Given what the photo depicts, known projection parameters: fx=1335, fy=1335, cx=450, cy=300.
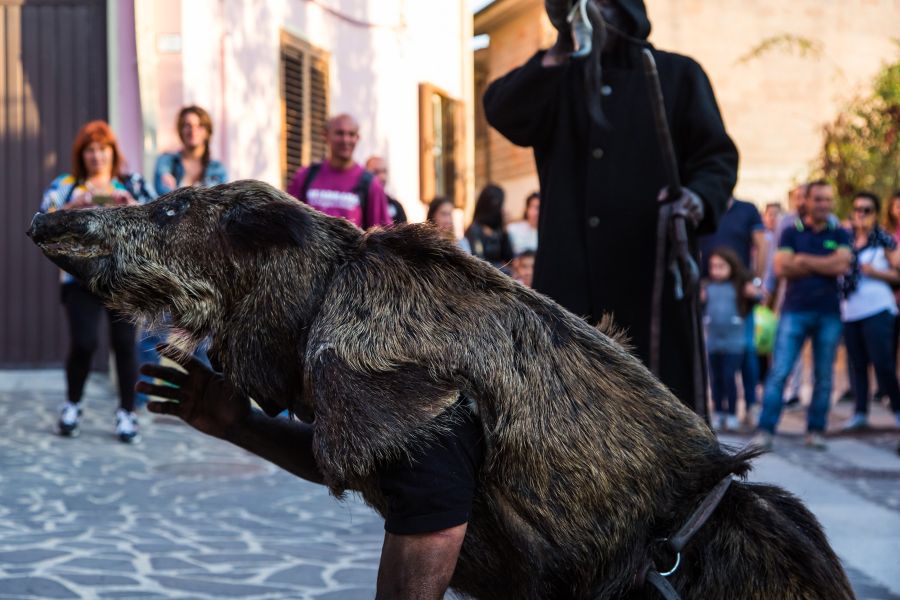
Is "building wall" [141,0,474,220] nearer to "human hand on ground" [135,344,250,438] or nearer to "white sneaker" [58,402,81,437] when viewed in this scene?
"white sneaker" [58,402,81,437]

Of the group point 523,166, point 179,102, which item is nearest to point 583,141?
point 179,102

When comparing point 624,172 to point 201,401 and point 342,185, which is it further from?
point 342,185

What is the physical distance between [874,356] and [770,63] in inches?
706

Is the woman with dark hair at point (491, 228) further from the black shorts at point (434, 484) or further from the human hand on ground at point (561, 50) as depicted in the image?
the black shorts at point (434, 484)

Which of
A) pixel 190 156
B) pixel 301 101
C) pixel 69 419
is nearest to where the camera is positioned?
Result: pixel 69 419

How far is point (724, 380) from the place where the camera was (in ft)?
33.6

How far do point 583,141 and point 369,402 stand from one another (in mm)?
2063

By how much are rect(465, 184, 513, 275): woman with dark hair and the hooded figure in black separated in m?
5.93

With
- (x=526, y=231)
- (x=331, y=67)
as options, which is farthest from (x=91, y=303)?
(x=331, y=67)

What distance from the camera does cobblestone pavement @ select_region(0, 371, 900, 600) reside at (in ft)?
15.2

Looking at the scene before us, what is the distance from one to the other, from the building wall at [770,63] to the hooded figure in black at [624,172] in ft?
75.6

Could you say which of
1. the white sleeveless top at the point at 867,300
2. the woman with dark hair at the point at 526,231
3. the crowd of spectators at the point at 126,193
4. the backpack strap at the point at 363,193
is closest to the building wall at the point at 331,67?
the crowd of spectators at the point at 126,193

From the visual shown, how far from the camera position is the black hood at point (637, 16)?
3.72 metres

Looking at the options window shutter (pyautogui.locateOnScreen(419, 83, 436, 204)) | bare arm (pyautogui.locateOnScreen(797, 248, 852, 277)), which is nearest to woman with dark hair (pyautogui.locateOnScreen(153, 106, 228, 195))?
bare arm (pyautogui.locateOnScreen(797, 248, 852, 277))
